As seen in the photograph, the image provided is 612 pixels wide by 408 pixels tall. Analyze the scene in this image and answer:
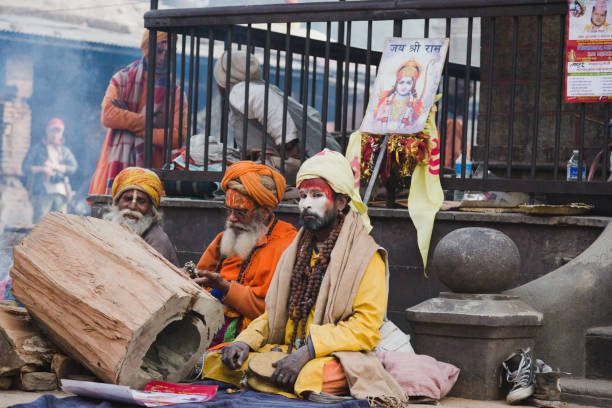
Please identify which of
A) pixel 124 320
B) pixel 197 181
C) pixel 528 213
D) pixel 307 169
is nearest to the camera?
pixel 124 320

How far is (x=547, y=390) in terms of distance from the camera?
17.0 feet

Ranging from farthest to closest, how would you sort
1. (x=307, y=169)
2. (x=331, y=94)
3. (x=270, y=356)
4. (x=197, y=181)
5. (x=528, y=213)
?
(x=331, y=94)
(x=197, y=181)
(x=528, y=213)
(x=307, y=169)
(x=270, y=356)

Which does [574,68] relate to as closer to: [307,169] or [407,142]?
[407,142]

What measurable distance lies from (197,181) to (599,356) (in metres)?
3.71

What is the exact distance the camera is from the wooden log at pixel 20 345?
521 cm

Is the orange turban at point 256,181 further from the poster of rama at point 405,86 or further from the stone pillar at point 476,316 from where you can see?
the stone pillar at point 476,316

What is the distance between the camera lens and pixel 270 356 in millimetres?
5195

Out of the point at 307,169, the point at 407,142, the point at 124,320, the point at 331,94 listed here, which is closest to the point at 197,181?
the point at 407,142

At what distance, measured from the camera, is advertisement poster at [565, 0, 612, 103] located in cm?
648

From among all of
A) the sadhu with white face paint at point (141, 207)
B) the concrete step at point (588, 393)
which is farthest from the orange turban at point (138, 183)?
the concrete step at point (588, 393)

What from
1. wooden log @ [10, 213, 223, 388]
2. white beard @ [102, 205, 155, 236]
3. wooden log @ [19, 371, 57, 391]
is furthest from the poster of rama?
wooden log @ [19, 371, 57, 391]

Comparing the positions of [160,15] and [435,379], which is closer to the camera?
[435,379]

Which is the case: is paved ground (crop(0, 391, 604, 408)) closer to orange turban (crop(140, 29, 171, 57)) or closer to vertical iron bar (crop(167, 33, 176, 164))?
vertical iron bar (crop(167, 33, 176, 164))

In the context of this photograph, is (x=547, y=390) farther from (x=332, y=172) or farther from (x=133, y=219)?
(x=133, y=219)
